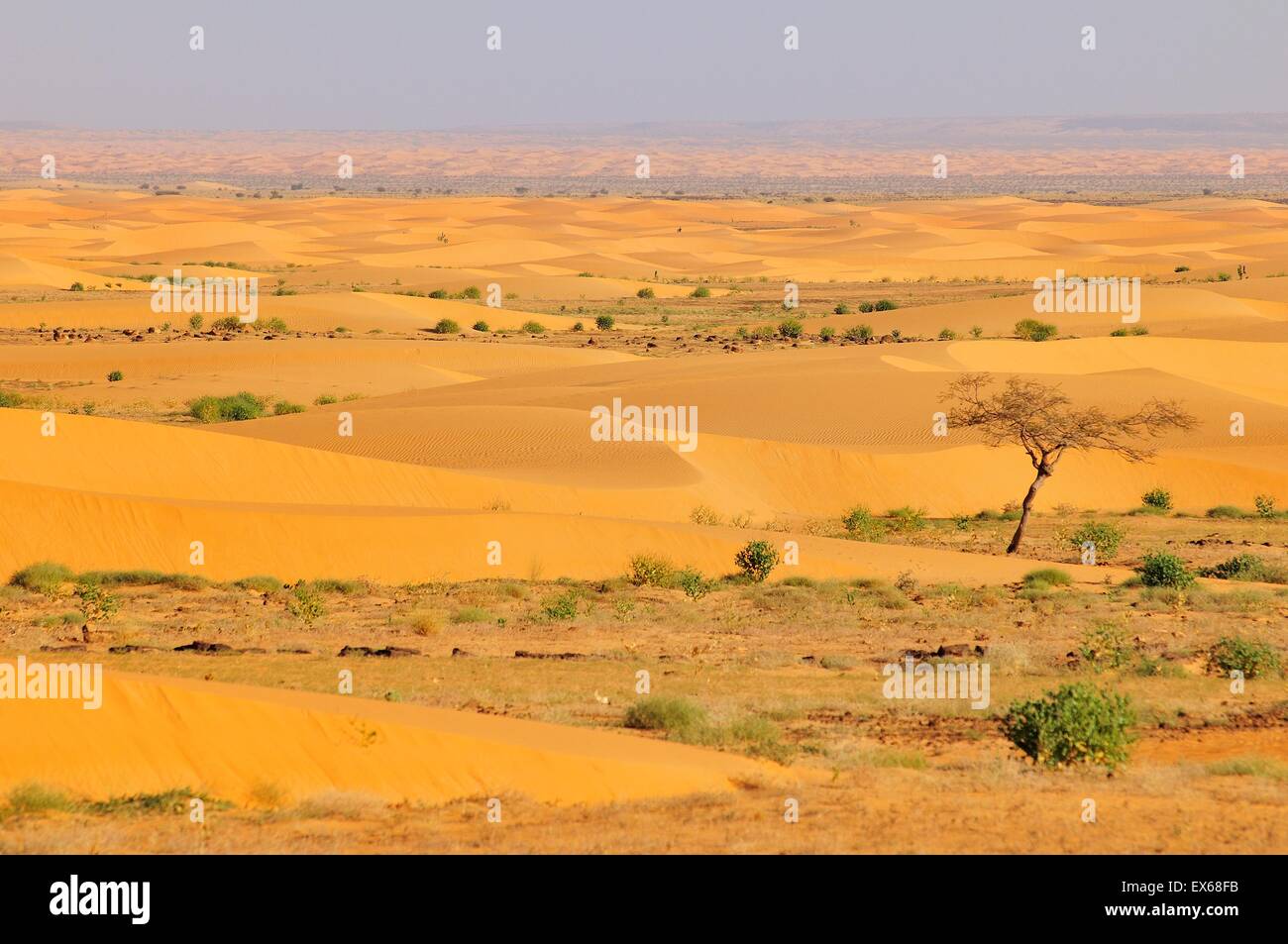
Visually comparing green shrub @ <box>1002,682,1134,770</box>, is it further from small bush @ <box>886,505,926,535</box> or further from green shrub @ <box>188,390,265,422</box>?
green shrub @ <box>188,390,265,422</box>

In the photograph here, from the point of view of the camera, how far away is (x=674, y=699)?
1241 centimetres

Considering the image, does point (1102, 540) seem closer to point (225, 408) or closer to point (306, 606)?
point (306, 606)

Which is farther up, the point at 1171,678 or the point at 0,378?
the point at 0,378

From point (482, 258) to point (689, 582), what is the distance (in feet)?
246

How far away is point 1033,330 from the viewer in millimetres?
51562

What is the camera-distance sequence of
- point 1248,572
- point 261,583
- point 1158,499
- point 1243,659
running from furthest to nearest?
point 1158,499 < point 1248,572 < point 261,583 < point 1243,659

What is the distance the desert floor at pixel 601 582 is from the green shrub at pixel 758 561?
1.52 feet

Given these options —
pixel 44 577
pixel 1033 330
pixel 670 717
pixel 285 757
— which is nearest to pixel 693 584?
pixel 44 577

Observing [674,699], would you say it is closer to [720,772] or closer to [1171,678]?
[720,772]

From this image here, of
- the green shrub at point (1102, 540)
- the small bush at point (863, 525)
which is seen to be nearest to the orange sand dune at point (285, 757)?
the green shrub at point (1102, 540)

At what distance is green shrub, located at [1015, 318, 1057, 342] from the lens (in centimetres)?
5109

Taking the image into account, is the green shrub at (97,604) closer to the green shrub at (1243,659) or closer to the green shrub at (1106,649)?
the green shrub at (1106,649)

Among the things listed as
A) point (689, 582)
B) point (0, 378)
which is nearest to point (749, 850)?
point (689, 582)

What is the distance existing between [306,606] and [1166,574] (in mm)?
11383
